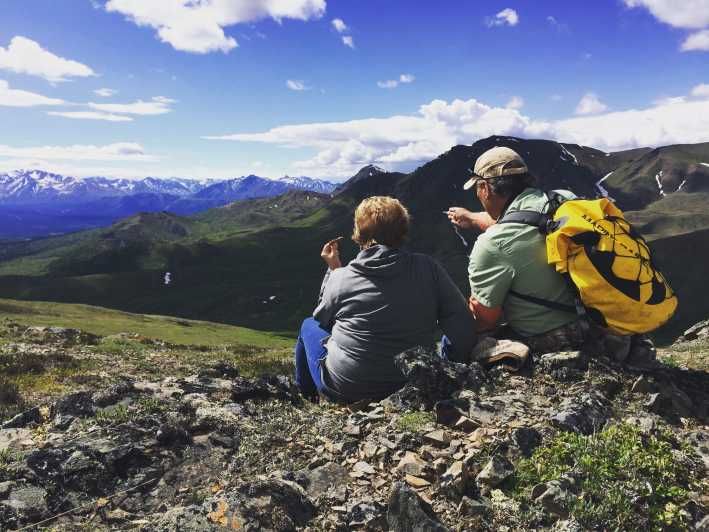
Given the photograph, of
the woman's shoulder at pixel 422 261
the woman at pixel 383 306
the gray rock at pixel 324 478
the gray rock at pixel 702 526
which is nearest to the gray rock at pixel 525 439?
the gray rock at pixel 702 526

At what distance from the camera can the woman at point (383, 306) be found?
802 centimetres

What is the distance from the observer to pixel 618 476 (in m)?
5.24

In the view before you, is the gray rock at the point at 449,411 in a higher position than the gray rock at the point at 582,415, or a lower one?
lower

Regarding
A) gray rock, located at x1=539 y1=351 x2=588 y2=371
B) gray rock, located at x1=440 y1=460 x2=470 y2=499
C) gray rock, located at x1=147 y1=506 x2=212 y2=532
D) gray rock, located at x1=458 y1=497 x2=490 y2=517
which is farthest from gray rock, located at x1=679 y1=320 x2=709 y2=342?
gray rock, located at x1=147 y1=506 x2=212 y2=532

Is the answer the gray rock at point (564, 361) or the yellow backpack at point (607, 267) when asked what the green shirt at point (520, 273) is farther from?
the gray rock at point (564, 361)

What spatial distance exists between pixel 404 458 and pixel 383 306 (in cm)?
256

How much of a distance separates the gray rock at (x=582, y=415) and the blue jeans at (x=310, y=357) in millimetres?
4289

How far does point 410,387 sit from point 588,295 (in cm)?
308

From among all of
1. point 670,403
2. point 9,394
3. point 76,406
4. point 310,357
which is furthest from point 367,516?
point 9,394

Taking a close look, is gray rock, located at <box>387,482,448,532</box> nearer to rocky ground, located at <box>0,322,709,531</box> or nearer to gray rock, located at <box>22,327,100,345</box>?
rocky ground, located at <box>0,322,709,531</box>

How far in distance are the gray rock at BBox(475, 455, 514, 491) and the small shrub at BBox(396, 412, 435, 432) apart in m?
1.45

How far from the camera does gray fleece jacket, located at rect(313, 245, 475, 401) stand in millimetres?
8008

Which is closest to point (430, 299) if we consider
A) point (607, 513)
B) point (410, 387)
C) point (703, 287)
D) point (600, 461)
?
point (410, 387)

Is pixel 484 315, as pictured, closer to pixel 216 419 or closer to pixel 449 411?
pixel 449 411
